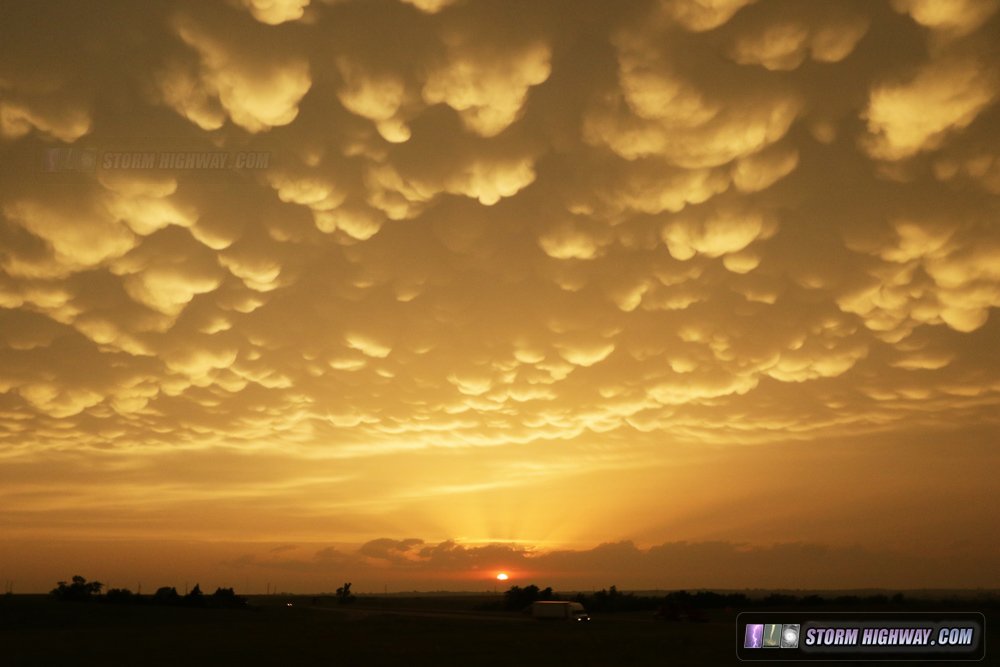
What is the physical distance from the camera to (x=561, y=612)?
274ft

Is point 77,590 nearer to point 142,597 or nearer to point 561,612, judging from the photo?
point 142,597

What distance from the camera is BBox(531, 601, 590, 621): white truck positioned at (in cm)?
8256

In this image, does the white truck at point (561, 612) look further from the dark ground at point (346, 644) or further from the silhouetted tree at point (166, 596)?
the silhouetted tree at point (166, 596)

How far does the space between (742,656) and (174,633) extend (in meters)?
44.9

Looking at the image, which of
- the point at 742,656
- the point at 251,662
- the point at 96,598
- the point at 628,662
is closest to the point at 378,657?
the point at 251,662

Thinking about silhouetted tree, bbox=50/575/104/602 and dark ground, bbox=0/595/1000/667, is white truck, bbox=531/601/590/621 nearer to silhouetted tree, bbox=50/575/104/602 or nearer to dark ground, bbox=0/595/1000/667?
dark ground, bbox=0/595/1000/667

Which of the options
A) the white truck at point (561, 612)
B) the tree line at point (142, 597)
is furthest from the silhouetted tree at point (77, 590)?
the white truck at point (561, 612)

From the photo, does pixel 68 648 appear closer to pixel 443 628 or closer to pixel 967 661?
pixel 443 628

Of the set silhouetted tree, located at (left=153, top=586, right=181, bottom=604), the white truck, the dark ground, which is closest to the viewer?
the dark ground

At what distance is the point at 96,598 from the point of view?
11825cm

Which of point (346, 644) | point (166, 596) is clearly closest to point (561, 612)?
point (346, 644)

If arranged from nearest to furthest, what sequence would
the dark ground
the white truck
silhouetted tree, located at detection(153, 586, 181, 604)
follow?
1. the dark ground
2. the white truck
3. silhouetted tree, located at detection(153, 586, 181, 604)

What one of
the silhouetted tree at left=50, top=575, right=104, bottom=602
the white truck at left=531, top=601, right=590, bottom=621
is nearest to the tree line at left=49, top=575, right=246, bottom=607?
the silhouetted tree at left=50, top=575, right=104, bottom=602

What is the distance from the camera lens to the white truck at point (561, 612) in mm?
82562
